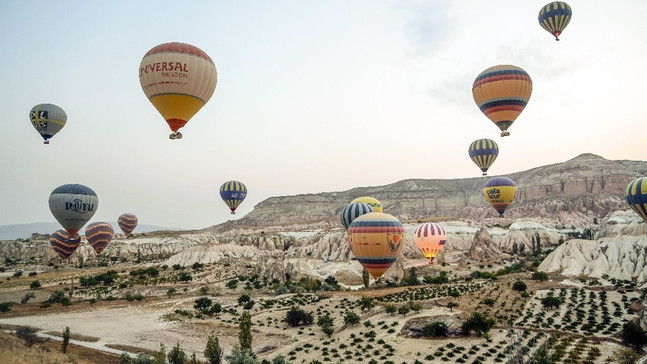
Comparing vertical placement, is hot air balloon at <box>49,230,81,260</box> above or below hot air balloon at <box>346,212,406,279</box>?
above

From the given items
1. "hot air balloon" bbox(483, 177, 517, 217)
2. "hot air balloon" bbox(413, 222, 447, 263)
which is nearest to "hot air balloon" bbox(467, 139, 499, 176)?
"hot air balloon" bbox(483, 177, 517, 217)

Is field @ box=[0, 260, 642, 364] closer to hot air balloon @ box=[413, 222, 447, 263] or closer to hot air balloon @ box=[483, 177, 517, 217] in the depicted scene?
hot air balloon @ box=[413, 222, 447, 263]

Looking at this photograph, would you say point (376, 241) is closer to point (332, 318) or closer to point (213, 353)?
point (213, 353)

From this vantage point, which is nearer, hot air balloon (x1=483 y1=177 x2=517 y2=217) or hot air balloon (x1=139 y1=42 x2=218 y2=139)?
hot air balloon (x1=139 y1=42 x2=218 y2=139)

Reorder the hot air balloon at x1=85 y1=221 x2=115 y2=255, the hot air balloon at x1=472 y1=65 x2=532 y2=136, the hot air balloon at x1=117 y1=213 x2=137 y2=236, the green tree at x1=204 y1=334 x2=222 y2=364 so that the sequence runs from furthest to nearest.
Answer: the hot air balloon at x1=117 y1=213 x2=137 y2=236 → the hot air balloon at x1=85 y1=221 x2=115 y2=255 → the hot air balloon at x1=472 y1=65 x2=532 y2=136 → the green tree at x1=204 y1=334 x2=222 y2=364

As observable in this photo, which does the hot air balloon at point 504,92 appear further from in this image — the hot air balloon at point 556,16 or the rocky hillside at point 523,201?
the rocky hillside at point 523,201

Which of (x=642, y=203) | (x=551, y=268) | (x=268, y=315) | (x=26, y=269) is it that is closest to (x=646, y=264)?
(x=551, y=268)

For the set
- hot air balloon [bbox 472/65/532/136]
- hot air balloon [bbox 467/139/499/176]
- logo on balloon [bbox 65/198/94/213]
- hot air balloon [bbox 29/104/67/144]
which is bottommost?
logo on balloon [bbox 65/198/94/213]
